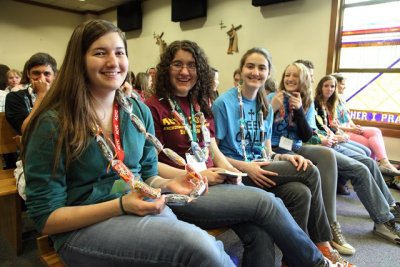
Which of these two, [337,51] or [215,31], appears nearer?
[337,51]

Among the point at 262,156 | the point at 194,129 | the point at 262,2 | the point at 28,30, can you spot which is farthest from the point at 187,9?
the point at 194,129

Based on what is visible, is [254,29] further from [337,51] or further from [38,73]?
[38,73]

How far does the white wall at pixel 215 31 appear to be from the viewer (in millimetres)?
4570

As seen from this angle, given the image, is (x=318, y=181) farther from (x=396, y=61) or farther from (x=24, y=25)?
(x=24, y=25)

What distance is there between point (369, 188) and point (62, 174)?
7.17 ft

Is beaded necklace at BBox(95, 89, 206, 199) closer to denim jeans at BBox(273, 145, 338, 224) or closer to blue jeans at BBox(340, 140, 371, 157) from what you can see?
denim jeans at BBox(273, 145, 338, 224)

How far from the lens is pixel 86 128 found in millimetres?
1012

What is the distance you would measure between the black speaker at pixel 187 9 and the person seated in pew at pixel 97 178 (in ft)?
17.2

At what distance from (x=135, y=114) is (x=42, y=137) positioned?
0.39m

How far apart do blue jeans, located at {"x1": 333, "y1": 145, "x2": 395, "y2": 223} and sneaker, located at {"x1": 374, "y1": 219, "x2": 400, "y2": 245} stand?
6 cm

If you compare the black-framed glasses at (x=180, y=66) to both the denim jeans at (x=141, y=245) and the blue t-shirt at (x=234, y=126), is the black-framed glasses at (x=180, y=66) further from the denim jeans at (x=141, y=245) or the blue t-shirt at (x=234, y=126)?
the denim jeans at (x=141, y=245)

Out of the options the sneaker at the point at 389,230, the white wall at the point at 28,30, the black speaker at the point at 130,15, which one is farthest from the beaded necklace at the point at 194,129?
the white wall at the point at 28,30

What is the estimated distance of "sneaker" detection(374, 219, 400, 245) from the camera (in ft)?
7.08

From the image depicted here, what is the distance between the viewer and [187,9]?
19.9ft
